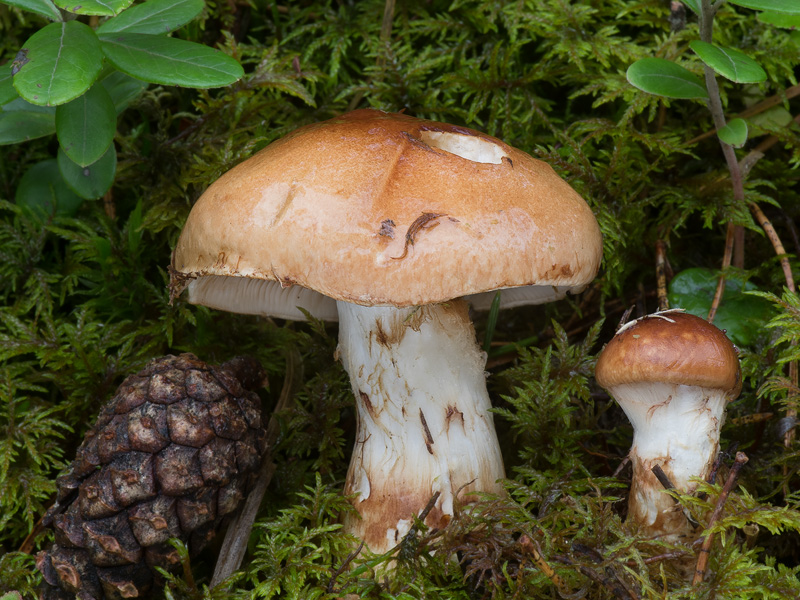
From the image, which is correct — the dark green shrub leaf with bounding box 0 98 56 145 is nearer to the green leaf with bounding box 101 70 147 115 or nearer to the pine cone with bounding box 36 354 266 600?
the green leaf with bounding box 101 70 147 115

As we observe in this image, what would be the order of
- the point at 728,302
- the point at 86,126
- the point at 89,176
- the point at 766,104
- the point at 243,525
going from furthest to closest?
the point at 766,104 < the point at 728,302 < the point at 89,176 < the point at 243,525 < the point at 86,126

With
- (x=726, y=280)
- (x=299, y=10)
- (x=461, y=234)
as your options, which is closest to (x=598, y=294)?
(x=726, y=280)

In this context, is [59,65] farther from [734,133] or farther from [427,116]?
[734,133]

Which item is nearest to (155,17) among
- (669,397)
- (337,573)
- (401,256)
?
(401,256)

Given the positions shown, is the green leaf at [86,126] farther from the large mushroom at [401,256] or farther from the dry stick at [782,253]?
the dry stick at [782,253]

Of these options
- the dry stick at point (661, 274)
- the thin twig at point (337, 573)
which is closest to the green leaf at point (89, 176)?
the thin twig at point (337, 573)
